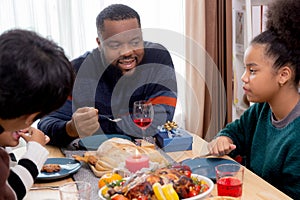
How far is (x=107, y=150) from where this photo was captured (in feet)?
5.24

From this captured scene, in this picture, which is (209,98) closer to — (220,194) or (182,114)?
(182,114)

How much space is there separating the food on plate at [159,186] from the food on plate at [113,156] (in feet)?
0.64

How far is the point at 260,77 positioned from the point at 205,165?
0.40 m

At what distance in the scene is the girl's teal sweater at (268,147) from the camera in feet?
5.15

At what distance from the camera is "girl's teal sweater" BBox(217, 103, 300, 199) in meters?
1.57

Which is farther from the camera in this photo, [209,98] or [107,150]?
[209,98]

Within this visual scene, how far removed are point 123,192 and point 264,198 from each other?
1.34 ft

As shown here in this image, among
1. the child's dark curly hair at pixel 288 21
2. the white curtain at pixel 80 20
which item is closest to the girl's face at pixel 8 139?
the child's dark curly hair at pixel 288 21

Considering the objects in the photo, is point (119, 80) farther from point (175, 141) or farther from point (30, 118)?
point (30, 118)

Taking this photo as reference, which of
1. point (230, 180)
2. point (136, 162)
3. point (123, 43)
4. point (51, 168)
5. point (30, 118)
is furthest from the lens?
point (123, 43)

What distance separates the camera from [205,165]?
5.20ft

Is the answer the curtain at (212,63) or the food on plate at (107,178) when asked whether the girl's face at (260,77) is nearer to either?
the food on plate at (107,178)

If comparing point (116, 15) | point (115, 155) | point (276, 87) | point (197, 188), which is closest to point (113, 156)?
point (115, 155)

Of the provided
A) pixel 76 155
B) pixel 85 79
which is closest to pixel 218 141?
pixel 76 155
